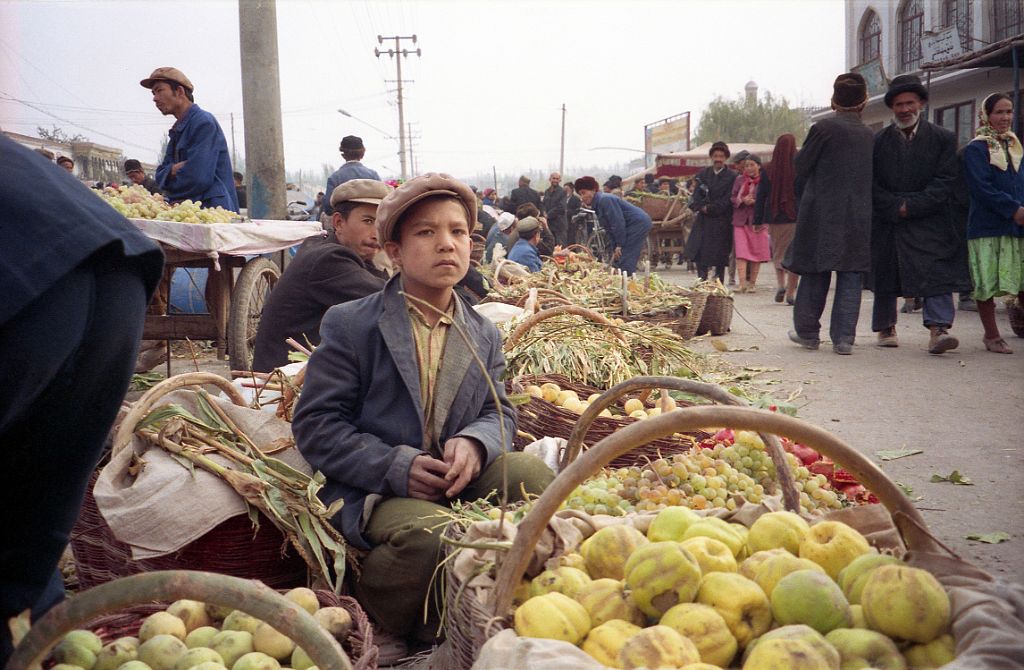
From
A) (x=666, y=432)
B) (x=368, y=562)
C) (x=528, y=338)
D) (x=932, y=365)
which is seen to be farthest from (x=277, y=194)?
(x=666, y=432)

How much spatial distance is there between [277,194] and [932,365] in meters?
6.76

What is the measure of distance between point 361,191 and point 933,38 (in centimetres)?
2015

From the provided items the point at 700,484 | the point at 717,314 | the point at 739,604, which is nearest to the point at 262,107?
the point at 717,314

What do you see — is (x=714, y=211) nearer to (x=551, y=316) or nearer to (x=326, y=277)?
(x=551, y=316)

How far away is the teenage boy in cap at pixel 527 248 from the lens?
9.35 metres

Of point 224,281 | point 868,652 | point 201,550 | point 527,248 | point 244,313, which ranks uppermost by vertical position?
point 527,248

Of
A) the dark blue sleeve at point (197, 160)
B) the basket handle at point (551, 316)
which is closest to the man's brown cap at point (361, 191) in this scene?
the basket handle at point (551, 316)

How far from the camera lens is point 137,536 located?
255 cm

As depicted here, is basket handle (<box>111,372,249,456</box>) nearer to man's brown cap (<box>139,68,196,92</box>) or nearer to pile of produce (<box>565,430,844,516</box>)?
pile of produce (<box>565,430,844,516</box>)

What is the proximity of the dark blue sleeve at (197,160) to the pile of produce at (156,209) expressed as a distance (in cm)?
72

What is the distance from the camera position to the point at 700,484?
270cm

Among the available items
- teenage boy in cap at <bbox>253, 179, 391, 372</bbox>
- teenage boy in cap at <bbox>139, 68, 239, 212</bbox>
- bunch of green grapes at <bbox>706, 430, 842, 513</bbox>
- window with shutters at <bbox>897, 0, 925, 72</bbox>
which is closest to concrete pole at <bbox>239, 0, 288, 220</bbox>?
teenage boy in cap at <bbox>139, 68, 239, 212</bbox>

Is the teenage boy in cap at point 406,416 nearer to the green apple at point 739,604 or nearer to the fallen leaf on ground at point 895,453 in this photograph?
the green apple at point 739,604

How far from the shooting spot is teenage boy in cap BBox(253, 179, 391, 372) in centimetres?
402
